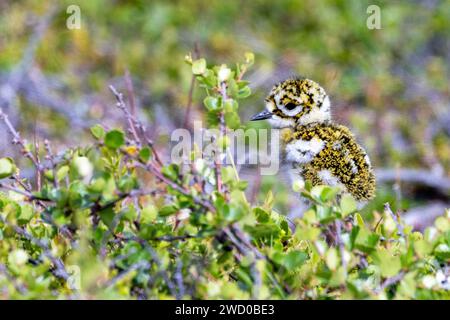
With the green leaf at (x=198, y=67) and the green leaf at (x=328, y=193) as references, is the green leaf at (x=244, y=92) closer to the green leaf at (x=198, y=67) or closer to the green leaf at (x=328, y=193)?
the green leaf at (x=198, y=67)

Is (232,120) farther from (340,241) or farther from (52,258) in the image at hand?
(52,258)

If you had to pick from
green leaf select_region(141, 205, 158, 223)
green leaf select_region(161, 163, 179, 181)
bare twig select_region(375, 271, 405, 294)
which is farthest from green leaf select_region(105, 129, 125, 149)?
bare twig select_region(375, 271, 405, 294)

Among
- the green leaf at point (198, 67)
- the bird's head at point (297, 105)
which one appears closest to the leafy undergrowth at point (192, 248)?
the green leaf at point (198, 67)

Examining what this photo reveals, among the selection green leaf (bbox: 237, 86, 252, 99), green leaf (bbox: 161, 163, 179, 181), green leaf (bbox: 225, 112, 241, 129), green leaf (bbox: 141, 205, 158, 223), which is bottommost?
green leaf (bbox: 141, 205, 158, 223)

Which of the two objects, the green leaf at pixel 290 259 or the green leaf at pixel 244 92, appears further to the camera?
the green leaf at pixel 244 92

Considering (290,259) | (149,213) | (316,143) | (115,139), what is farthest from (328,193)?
(316,143)

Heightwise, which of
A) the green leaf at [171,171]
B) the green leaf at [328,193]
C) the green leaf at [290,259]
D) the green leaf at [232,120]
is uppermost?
the green leaf at [232,120]

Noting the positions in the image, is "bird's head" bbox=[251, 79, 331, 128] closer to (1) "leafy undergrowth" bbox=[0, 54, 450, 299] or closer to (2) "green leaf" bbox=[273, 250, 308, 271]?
(1) "leafy undergrowth" bbox=[0, 54, 450, 299]
